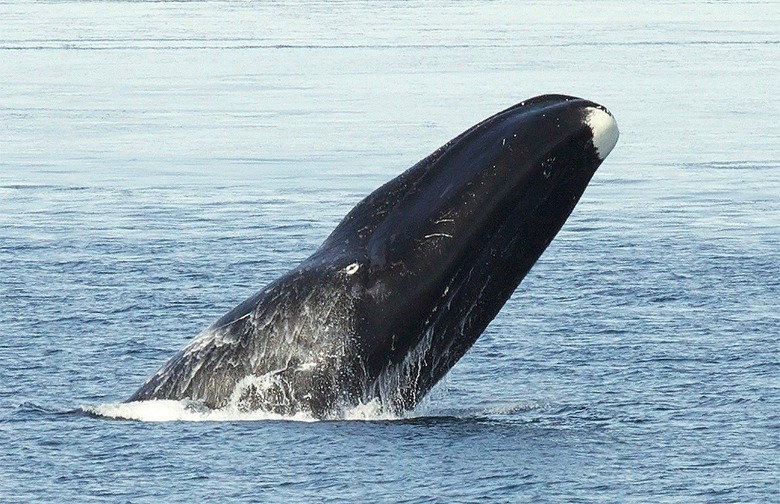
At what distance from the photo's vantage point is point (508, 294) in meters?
13.3

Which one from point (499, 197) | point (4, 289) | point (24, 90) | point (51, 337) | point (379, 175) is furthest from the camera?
point (24, 90)

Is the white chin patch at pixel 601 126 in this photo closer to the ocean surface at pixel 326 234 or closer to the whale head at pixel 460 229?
the whale head at pixel 460 229

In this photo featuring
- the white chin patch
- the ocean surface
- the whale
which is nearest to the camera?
the ocean surface

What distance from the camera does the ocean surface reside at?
12.3 metres

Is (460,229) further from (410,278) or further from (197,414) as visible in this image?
(197,414)

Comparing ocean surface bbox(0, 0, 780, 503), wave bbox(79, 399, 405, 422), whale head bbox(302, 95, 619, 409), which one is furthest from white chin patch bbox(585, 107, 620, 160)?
wave bbox(79, 399, 405, 422)

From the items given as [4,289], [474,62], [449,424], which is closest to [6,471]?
[449,424]

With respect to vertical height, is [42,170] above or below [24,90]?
below

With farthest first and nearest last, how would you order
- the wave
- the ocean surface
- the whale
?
the wave
the whale
the ocean surface

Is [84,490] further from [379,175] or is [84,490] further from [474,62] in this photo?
[474,62]

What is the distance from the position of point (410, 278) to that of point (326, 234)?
11.8 m

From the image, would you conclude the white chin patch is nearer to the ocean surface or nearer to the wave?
the ocean surface

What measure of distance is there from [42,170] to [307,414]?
20.1m

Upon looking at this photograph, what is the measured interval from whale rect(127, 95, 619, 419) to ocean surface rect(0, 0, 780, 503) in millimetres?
321
